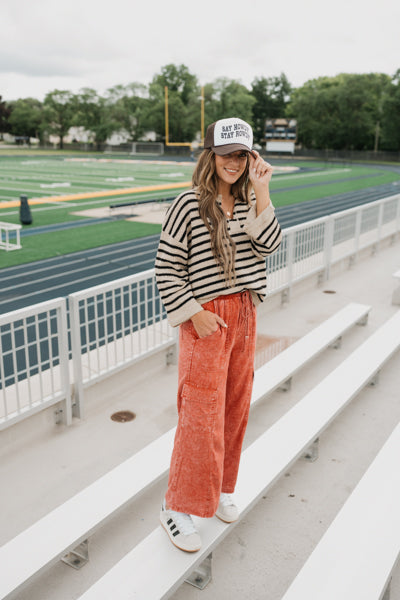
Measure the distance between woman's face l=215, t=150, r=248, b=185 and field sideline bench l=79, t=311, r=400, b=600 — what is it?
1.73 m

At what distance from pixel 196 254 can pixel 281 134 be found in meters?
68.6

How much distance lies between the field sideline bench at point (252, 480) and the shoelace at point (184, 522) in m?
0.10

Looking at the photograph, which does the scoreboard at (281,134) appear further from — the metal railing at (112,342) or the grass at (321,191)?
the metal railing at (112,342)

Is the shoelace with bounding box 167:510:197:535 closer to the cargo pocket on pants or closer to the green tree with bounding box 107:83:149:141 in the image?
the cargo pocket on pants

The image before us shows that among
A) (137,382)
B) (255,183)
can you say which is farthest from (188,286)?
(137,382)

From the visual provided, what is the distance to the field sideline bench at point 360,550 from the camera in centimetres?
247

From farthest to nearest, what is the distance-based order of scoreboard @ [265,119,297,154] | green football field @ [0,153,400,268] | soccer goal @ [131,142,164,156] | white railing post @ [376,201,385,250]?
1. soccer goal @ [131,142,164,156]
2. scoreboard @ [265,119,297,154]
3. green football field @ [0,153,400,268]
4. white railing post @ [376,201,385,250]

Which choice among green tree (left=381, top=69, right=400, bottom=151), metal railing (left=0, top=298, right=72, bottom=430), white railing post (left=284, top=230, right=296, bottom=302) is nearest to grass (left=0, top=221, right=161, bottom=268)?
white railing post (left=284, top=230, right=296, bottom=302)

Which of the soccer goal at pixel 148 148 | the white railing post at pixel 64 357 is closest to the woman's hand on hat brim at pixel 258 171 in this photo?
the white railing post at pixel 64 357

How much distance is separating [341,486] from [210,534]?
46.3 inches

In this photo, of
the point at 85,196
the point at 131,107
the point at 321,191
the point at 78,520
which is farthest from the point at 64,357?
the point at 131,107

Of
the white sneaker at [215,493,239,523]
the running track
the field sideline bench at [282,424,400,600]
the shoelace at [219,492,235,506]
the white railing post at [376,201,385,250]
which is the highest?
the white railing post at [376,201,385,250]

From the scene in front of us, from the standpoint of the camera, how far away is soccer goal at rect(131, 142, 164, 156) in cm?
7412

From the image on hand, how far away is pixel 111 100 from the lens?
8694 cm
